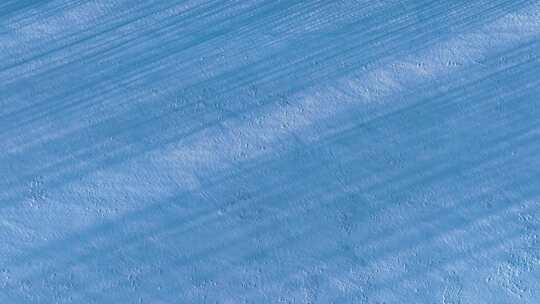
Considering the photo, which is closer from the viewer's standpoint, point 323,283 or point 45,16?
point 323,283

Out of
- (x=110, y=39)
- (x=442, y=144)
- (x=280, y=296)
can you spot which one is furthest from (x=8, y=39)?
(x=442, y=144)

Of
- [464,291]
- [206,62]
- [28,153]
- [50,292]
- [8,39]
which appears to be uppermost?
[8,39]

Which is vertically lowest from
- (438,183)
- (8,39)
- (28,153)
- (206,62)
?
(438,183)

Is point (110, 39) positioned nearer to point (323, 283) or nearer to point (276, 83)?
point (276, 83)

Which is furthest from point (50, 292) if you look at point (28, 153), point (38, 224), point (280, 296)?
point (280, 296)

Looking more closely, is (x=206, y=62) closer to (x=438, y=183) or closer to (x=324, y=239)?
(x=324, y=239)

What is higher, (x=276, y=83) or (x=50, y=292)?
(x=276, y=83)
